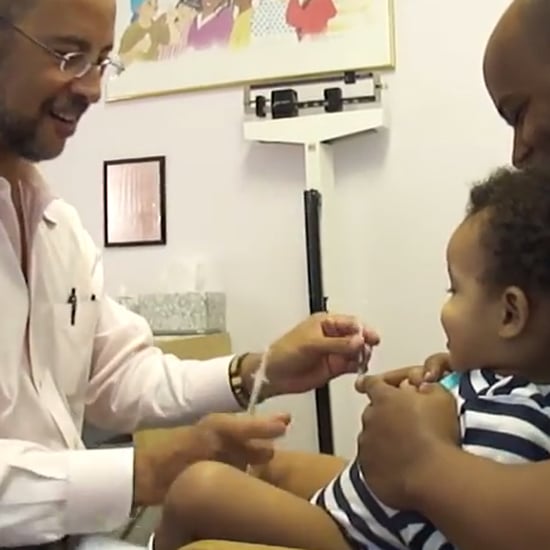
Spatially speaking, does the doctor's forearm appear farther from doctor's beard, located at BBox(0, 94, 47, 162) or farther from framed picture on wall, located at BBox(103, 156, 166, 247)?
framed picture on wall, located at BBox(103, 156, 166, 247)

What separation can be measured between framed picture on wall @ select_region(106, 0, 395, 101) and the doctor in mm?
1140

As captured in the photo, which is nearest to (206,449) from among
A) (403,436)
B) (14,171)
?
(403,436)

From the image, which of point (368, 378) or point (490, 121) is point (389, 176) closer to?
point (490, 121)

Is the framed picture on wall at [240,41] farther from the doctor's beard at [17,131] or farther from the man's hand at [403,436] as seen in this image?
the man's hand at [403,436]

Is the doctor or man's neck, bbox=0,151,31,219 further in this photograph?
man's neck, bbox=0,151,31,219

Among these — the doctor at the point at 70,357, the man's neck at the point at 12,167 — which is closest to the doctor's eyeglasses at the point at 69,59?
the doctor at the point at 70,357

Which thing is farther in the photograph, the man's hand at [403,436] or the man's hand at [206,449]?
the man's hand at [206,449]

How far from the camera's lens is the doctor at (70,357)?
50.4 inches

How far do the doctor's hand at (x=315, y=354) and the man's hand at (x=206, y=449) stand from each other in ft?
0.81

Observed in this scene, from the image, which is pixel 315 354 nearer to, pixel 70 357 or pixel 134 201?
pixel 70 357

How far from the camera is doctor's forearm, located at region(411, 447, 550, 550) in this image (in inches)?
32.2

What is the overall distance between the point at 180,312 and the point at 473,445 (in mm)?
1781

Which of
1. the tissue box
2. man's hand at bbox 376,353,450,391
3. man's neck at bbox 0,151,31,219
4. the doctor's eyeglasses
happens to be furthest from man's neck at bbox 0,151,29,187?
the tissue box

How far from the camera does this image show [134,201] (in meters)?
2.91
